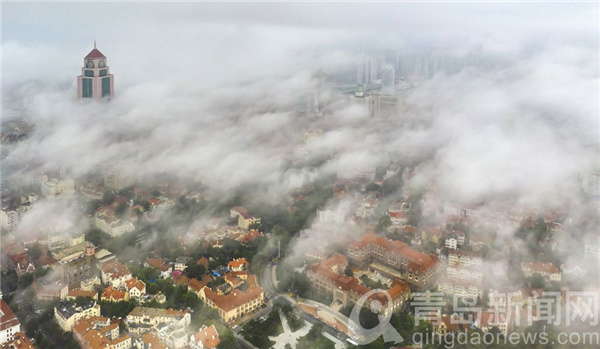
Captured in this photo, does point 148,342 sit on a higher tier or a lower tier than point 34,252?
lower

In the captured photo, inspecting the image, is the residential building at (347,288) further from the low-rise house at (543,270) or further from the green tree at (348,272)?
the low-rise house at (543,270)

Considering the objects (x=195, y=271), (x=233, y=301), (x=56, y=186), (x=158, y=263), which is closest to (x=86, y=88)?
(x=56, y=186)

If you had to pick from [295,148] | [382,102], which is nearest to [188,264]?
[295,148]

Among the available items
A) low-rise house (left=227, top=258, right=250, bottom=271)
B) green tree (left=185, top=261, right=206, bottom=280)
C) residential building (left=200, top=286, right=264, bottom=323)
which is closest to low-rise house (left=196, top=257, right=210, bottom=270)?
green tree (left=185, top=261, right=206, bottom=280)

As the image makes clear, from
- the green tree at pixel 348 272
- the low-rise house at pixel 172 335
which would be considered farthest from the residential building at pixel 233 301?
the green tree at pixel 348 272

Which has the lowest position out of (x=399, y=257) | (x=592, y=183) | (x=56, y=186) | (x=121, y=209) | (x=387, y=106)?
(x=399, y=257)

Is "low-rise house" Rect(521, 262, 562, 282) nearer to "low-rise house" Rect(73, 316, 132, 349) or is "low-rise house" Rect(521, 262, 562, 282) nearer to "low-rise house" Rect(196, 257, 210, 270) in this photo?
"low-rise house" Rect(196, 257, 210, 270)

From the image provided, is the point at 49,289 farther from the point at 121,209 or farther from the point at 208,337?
the point at 121,209
